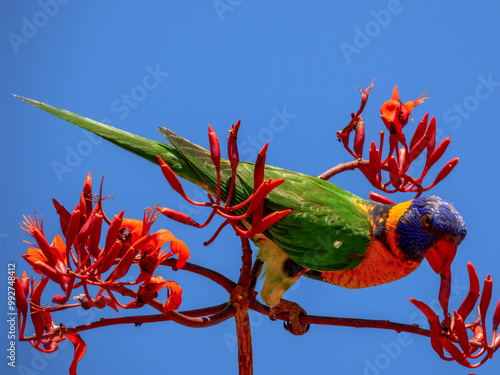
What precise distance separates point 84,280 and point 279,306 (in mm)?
949

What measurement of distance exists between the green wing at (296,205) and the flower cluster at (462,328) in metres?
0.45

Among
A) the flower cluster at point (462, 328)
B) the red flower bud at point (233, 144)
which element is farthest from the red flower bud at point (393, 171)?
the red flower bud at point (233, 144)

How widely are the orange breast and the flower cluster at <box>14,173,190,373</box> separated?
796mm

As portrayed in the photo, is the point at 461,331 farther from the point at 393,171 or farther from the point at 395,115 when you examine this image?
the point at 395,115

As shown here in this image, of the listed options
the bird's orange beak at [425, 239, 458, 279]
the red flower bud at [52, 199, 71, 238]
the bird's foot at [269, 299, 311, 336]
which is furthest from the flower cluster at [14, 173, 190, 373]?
the bird's orange beak at [425, 239, 458, 279]

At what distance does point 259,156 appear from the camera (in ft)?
4.72

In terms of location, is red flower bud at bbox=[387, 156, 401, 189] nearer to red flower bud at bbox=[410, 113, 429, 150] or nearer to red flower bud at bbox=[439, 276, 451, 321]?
red flower bud at bbox=[410, 113, 429, 150]

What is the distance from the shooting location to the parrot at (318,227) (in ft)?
6.43

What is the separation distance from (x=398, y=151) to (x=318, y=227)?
0.39 meters

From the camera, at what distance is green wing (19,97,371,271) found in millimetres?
1979

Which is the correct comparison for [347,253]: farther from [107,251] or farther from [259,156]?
[107,251]

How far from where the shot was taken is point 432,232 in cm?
192

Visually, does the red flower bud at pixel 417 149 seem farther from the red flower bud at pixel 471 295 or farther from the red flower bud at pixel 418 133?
the red flower bud at pixel 471 295

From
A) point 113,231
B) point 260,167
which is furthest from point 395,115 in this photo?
point 113,231
